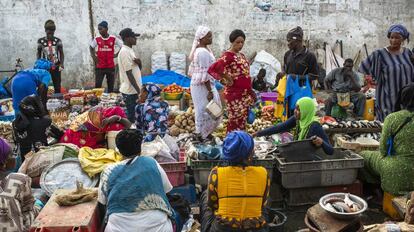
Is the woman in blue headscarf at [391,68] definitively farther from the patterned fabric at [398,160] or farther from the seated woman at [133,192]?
the seated woman at [133,192]

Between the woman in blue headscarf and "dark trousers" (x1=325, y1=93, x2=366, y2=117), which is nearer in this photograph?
the woman in blue headscarf

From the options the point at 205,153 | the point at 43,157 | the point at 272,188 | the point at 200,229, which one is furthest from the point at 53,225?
the point at 272,188

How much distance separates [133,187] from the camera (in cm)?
375

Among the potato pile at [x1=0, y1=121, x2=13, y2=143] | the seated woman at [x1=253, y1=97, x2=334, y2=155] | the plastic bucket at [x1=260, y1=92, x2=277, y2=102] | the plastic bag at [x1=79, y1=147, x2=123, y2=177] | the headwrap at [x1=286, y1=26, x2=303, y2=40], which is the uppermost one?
the headwrap at [x1=286, y1=26, x2=303, y2=40]

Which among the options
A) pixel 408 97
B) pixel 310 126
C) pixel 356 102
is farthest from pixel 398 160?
pixel 356 102

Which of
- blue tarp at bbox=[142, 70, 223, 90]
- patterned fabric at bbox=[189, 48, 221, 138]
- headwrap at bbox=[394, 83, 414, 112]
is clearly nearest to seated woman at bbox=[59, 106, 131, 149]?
patterned fabric at bbox=[189, 48, 221, 138]

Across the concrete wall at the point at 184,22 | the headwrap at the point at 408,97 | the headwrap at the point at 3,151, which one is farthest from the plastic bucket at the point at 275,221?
the concrete wall at the point at 184,22

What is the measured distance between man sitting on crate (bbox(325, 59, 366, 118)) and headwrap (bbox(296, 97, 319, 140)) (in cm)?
360

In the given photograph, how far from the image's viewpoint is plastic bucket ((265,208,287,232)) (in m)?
4.66

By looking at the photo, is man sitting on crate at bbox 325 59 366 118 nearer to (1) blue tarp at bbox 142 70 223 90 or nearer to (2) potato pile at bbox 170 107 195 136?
(2) potato pile at bbox 170 107 195 136

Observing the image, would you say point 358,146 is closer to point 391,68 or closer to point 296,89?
point 391,68

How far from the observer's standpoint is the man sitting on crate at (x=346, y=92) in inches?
351

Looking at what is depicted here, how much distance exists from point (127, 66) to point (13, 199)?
4.43 metres

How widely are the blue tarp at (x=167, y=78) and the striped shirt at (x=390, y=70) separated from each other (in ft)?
17.8
